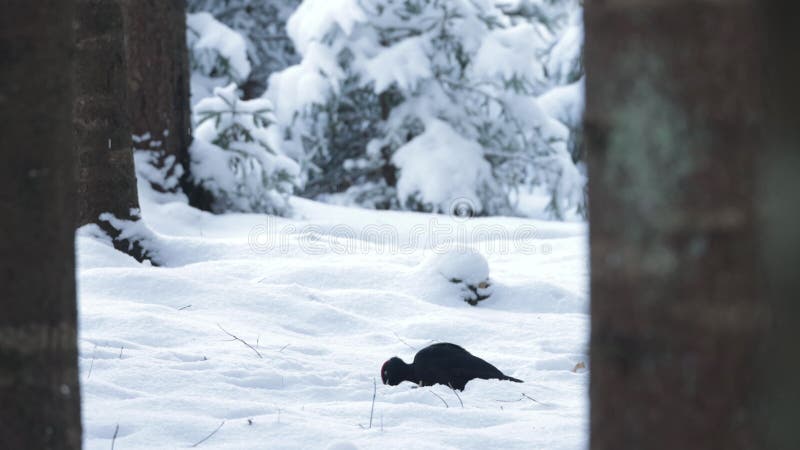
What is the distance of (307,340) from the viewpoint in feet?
15.2

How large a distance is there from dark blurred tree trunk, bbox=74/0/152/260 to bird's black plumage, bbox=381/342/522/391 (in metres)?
2.45

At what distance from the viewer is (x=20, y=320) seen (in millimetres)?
1530

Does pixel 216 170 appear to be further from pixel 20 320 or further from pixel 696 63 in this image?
pixel 696 63

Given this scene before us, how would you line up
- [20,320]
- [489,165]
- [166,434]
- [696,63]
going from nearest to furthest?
[696,63] < [20,320] < [166,434] < [489,165]

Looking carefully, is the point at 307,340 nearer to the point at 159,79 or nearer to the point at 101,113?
the point at 101,113

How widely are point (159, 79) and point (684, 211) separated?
7226 millimetres

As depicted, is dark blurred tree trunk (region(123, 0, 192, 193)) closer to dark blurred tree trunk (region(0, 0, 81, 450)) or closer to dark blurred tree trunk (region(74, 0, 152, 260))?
dark blurred tree trunk (region(74, 0, 152, 260))

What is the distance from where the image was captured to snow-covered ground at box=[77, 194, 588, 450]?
2943 mm

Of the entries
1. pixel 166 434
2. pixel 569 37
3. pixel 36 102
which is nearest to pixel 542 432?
pixel 166 434

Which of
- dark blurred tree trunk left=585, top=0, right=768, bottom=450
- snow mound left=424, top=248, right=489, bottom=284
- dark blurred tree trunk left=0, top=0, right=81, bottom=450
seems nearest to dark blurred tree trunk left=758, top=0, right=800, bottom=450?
dark blurred tree trunk left=585, top=0, right=768, bottom=450

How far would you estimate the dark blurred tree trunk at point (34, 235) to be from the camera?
153 cm

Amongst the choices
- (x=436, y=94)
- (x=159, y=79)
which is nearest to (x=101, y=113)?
(x=159, y=79)

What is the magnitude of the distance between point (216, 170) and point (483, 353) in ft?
14.3

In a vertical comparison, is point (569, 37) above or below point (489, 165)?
above
